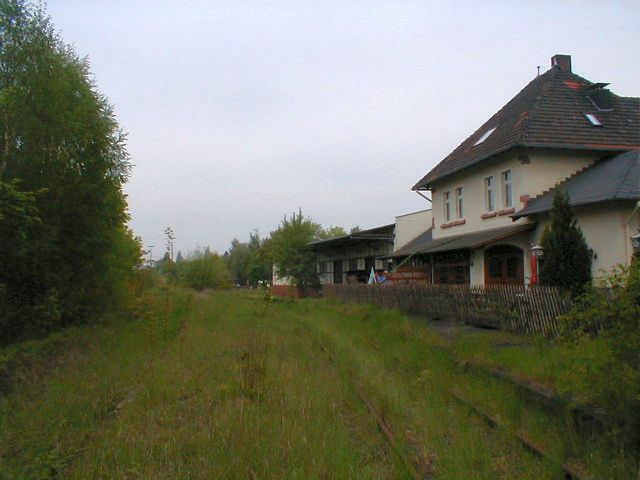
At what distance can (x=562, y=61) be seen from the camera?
25.0 meters

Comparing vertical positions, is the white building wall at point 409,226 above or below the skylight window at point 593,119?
below

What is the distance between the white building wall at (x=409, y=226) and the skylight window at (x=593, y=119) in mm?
13901

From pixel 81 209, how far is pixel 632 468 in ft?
42.1

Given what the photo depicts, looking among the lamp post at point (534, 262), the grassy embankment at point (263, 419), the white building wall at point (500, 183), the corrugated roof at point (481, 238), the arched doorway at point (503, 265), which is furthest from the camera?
the arched doorway at point (503, 265)

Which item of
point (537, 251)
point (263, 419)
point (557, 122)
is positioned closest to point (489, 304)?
point (537, 251)

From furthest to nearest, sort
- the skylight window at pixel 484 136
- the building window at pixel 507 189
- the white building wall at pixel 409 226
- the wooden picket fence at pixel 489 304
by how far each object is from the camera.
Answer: the white building wall at pixel 409 226 < the skylight window at pixel 484 136 < the building window at pixel 507 189 < the wooden picket fence at pixel 489 304

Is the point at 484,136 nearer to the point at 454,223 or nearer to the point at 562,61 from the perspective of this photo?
the point at 454,223

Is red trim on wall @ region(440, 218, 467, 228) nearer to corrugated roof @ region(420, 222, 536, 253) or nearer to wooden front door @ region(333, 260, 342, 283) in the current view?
corrugated roof @ region(420, 222, 536, 253)

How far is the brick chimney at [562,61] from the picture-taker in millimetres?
24844

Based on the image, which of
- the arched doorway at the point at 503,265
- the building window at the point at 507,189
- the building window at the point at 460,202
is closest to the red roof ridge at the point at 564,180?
the building window at the point at 507,189

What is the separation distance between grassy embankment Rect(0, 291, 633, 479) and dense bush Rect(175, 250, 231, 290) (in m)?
43.6

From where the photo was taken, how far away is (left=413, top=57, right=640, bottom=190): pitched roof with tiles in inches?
787

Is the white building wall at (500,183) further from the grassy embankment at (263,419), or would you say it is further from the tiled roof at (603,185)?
the grassy embankment at (263,419)

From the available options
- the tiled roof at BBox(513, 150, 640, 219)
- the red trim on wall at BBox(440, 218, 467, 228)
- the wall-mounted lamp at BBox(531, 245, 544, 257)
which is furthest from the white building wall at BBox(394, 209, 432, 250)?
the wall-mounted lamp at BBox(531, 245, 544, 257)
